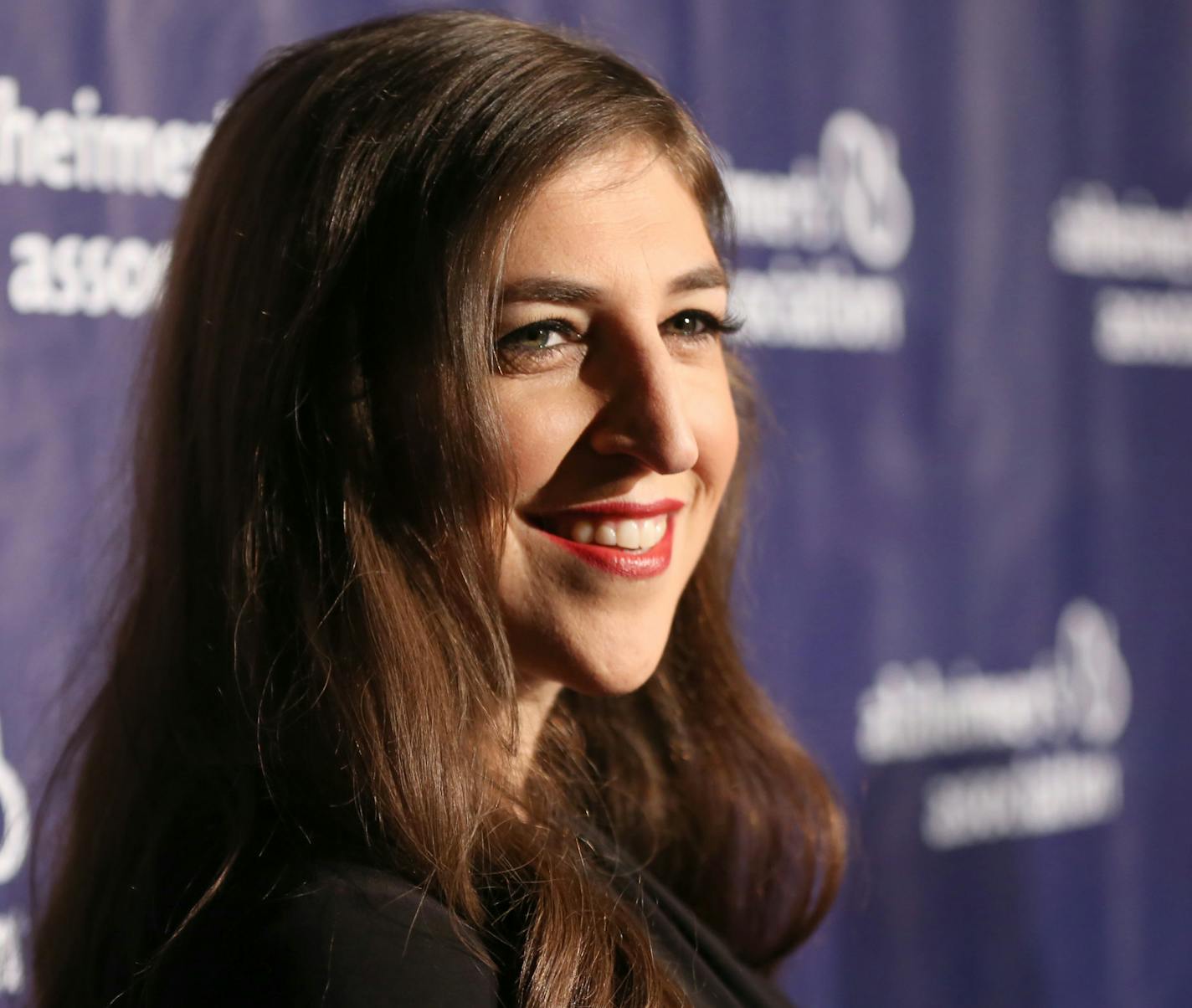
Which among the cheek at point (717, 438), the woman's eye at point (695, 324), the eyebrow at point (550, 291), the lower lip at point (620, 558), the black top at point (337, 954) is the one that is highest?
the eyebrow at point (550, 291)

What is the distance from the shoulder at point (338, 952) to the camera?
0.78 m

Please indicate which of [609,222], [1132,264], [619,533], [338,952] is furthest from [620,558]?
[1132,264]

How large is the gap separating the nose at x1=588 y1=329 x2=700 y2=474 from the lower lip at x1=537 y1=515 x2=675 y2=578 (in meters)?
0.07

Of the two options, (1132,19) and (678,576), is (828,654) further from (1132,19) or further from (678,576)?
(1132,19)

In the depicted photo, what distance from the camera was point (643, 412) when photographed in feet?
3.28

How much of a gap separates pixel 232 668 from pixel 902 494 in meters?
1.24

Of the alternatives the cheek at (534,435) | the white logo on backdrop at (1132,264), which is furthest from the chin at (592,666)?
the white logo on backdrop at (1132,264)

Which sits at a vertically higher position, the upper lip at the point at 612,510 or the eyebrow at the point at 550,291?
the eyebrow at the point at 550,291

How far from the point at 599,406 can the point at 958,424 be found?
3.92 ft

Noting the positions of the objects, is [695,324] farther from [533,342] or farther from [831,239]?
[831,239]

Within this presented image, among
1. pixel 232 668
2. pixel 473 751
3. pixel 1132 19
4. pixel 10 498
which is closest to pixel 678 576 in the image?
pixel 473 751

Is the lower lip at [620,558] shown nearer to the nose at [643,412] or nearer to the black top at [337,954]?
the nose at [643,412]

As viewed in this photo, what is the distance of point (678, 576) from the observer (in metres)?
1.13

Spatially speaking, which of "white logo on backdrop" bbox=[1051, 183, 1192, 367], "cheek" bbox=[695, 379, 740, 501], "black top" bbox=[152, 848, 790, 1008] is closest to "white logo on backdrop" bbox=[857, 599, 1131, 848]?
"white logo on backdrop" bbox=[1051, 183, 1192, 367]
